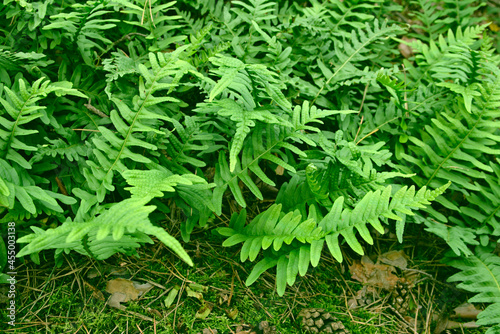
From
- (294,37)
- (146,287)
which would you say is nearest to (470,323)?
(146,287)

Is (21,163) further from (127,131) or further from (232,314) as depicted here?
(232,314)

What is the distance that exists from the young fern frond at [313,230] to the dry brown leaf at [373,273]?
48 cm

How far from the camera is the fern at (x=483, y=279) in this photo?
231cm

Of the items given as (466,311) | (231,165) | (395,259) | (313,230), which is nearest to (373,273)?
(395,259)

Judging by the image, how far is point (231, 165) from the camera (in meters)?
1.99

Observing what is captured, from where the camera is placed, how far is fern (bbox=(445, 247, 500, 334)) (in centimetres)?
231

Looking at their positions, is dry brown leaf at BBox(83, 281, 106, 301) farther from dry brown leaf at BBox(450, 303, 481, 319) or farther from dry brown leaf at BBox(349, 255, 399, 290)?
dry brown leaf at BBox(450, 303, 481, 319)

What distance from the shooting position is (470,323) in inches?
99.0

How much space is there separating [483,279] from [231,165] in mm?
1926

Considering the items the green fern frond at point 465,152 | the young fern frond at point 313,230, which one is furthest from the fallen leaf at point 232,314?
the green fern frond at point 465,152

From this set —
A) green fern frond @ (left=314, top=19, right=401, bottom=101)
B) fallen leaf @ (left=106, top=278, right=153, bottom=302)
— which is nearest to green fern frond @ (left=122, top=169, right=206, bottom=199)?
fallen leaf @ (left=106, top=278, right=153, bottom=302)

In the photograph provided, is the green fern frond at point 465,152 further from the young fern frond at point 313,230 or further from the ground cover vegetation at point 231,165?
the young fern frond at point 313,230

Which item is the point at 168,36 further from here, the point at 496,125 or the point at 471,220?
the point at 471,220

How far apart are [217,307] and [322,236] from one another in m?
0.83
